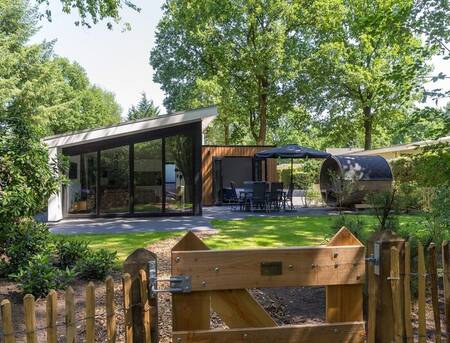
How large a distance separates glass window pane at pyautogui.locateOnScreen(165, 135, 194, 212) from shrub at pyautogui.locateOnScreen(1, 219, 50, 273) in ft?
30.0

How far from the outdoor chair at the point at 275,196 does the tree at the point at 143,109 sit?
2953cm

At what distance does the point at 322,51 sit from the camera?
26156 millimetres

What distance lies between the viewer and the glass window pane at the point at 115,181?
14.8 metres

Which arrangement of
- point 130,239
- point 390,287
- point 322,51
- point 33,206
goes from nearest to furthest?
point 390,287 → point 33,206 → point 130,239 → point 322,51

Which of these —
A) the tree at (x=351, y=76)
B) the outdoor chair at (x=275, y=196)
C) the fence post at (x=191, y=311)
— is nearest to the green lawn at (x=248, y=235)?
the outdoor chair at (x=275, y=196)

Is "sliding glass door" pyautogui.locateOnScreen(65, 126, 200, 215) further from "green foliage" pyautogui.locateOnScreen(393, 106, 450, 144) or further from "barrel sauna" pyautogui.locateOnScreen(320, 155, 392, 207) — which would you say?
"green foliage" pyautogui.locateOnScreen(393, 106, 450, 144)

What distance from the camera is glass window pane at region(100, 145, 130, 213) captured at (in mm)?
14781

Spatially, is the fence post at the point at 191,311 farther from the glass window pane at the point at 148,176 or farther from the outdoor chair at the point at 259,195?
the outdoor chair at the point at 259,195

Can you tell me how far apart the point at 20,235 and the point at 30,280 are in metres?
1.14

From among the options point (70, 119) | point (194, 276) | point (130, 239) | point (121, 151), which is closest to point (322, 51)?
→ point (121, 151)

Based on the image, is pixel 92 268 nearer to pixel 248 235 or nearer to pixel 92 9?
pixel 248 235

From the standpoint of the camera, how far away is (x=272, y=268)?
7.62 feet

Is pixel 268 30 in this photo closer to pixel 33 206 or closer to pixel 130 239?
pixel 130 239

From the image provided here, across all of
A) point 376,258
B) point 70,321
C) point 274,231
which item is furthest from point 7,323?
point 274,231
